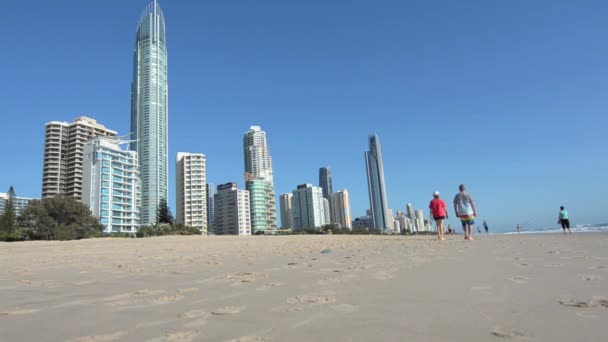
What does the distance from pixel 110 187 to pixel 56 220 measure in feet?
176

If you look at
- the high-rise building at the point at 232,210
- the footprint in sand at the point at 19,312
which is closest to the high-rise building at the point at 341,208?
the high-rise building at the point at 232,210

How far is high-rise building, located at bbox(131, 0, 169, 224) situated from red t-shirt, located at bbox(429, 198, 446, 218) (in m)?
125

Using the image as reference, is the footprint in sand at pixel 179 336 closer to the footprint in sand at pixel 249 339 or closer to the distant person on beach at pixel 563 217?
the footprint in sand at pixel 249 339

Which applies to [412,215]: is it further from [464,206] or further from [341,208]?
[464,206]

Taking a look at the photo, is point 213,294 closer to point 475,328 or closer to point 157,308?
point 157,308

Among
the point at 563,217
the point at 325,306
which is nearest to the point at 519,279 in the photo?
the point at 325,306

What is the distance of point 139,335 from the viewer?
1.89 metres

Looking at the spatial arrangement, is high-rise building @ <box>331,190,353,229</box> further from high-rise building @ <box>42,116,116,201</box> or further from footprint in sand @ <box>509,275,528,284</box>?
footprint in sand @ <box>509,275,528,284</box>

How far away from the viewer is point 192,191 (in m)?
124

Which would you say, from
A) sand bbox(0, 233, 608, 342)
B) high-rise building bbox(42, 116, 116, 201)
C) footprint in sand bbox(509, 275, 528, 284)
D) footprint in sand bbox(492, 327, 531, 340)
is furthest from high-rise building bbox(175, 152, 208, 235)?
footprint in sand bbox(492, 327, 531, 340)

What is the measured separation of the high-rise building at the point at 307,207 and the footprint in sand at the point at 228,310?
13922 centimetres

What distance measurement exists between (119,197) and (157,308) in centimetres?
9297

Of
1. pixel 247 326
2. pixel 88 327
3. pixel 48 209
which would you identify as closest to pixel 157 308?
pixel 88 327

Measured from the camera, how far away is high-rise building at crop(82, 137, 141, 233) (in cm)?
8194
